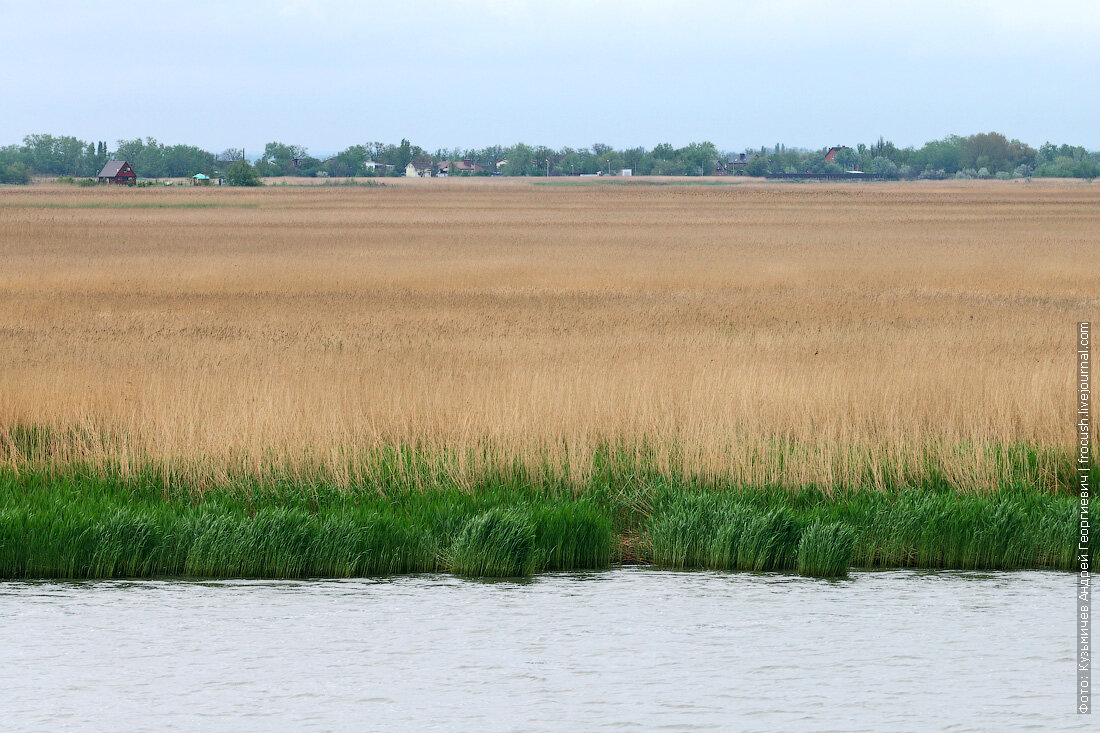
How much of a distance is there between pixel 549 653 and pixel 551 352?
1411cm

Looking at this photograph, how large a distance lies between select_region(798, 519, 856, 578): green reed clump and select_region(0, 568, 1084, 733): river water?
0.25 metres

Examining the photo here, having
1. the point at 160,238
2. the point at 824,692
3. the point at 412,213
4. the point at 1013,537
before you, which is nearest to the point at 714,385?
the point at 1013,537

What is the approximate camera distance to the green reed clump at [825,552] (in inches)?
495

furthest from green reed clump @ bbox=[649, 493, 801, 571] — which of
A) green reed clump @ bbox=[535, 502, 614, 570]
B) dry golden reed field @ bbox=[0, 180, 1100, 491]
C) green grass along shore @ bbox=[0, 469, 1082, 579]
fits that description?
dry golden reed field @ bbox=[0, 180, 1100, 491]

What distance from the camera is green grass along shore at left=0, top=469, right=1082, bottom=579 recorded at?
12.5 metres

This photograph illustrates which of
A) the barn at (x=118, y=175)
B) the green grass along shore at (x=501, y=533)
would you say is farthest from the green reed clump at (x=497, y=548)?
the barn at (x=118, y=175)

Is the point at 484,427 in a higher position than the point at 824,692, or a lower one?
higher

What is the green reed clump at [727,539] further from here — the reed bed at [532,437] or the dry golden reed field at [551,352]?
the dry golden reed field at [551,352]

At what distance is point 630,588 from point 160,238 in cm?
5234

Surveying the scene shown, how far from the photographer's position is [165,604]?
1140cm

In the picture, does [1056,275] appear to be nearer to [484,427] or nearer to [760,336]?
[760,336]

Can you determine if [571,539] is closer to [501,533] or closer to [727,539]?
[501,533]

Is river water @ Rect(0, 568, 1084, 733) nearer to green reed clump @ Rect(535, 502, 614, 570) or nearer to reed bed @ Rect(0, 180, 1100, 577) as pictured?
green reed clump @ Rect(535, 502, 614, 570)

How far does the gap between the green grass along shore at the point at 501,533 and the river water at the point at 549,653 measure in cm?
34
